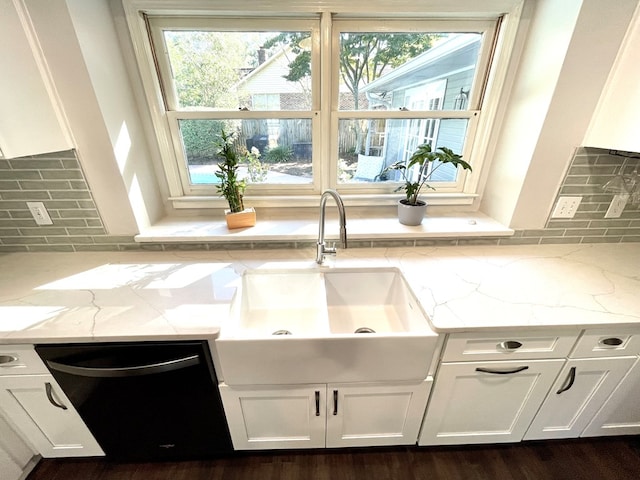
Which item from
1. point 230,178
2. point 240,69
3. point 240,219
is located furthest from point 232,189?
point 240,69

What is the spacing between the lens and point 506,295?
106 cm

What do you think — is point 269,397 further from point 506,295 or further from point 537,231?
point 537,231

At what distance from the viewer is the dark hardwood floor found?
3.97 feet

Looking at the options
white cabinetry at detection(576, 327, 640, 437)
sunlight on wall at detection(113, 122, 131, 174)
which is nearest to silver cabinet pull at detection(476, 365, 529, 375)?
white cabinetry at detection(576, 327, 640, 437)

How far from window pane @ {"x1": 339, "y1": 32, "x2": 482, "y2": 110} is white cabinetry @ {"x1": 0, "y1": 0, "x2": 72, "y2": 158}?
4.18ft

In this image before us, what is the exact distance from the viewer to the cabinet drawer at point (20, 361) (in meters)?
0.91

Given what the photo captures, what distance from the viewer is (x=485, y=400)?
3.60ft

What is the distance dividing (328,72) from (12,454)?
2265 millimetres

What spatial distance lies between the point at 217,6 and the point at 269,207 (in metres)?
0.97

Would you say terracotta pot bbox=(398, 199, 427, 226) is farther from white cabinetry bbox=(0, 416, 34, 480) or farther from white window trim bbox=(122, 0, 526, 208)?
white cabinetry bbox=(0, 416, 34, 480)

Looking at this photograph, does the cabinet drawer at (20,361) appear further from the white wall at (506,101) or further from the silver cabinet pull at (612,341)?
the silver cabinet pull at (612,341)

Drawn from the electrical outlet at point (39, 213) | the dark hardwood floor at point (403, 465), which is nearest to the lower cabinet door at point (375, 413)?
the dark hardwood floor at point (403, 465)

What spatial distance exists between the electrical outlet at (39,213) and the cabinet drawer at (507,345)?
6.34ft

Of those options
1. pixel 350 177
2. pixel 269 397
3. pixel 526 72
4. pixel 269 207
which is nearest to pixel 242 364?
pixel 269 397
